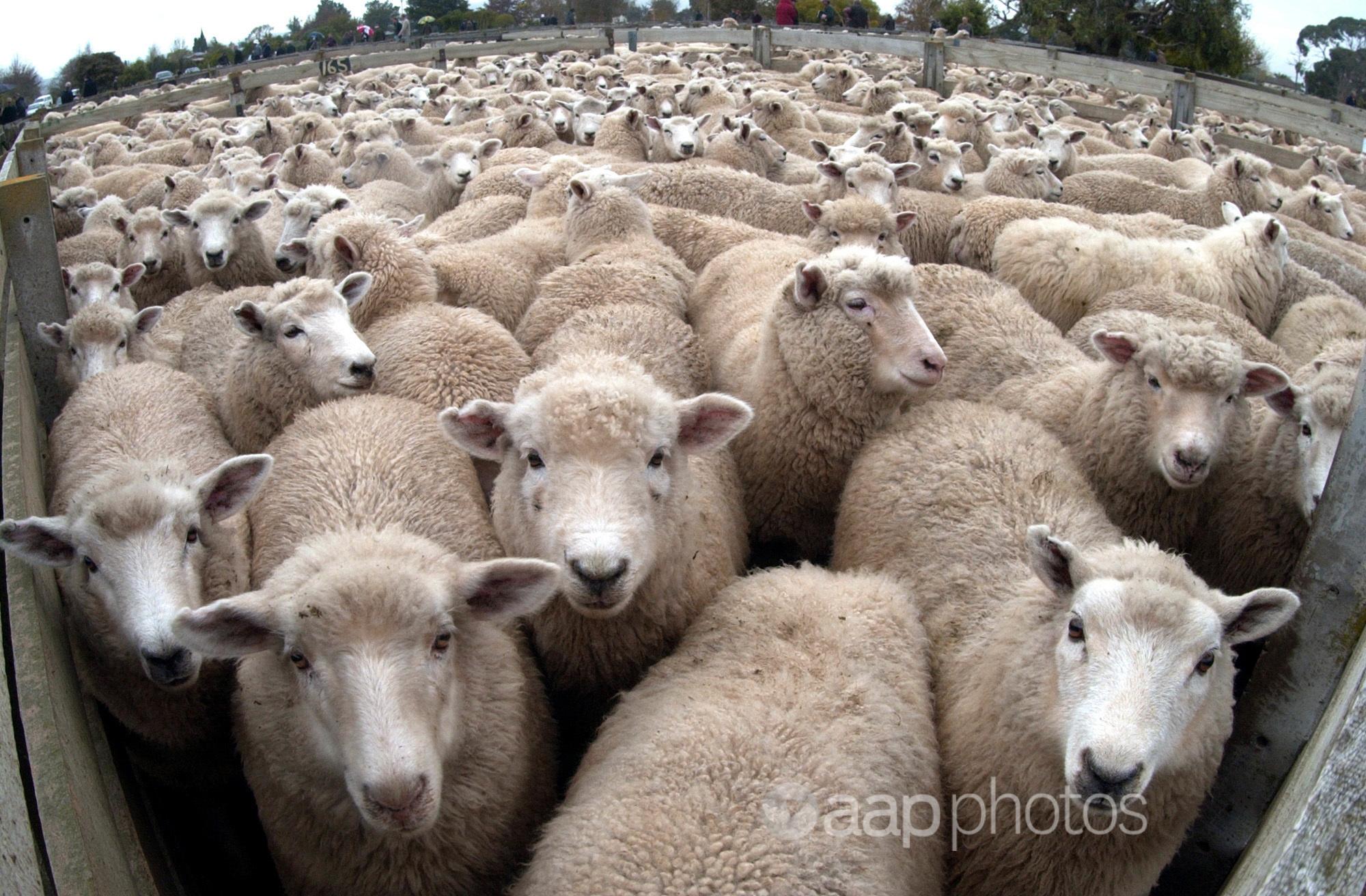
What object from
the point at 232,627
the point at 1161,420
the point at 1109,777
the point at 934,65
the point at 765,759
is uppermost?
the point at 934,65

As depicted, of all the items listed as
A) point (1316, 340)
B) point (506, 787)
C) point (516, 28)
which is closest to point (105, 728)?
point (506, 787)

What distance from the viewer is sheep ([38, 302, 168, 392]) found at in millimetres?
4840

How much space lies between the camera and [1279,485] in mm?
3559

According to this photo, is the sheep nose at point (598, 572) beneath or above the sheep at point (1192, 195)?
beneath

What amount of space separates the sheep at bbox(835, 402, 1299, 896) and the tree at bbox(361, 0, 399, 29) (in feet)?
241

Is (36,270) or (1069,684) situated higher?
(36,270)

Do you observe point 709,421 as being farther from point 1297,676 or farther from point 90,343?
point 90,343

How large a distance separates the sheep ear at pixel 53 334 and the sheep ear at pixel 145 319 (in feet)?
1.10

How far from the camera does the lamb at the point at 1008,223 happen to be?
21.3 ft

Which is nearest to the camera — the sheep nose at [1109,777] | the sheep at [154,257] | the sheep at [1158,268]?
the sheep nose at [1109,777]

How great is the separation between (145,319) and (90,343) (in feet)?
1.28

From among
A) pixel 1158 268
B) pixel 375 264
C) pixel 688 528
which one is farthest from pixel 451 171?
pixel 688 528

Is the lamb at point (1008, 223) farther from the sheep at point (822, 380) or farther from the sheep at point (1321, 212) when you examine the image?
the sheep at point (822, 380)

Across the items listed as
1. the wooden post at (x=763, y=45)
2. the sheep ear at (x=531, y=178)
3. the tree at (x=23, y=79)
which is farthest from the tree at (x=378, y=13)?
the sheep ear at (x=531, y=178)
